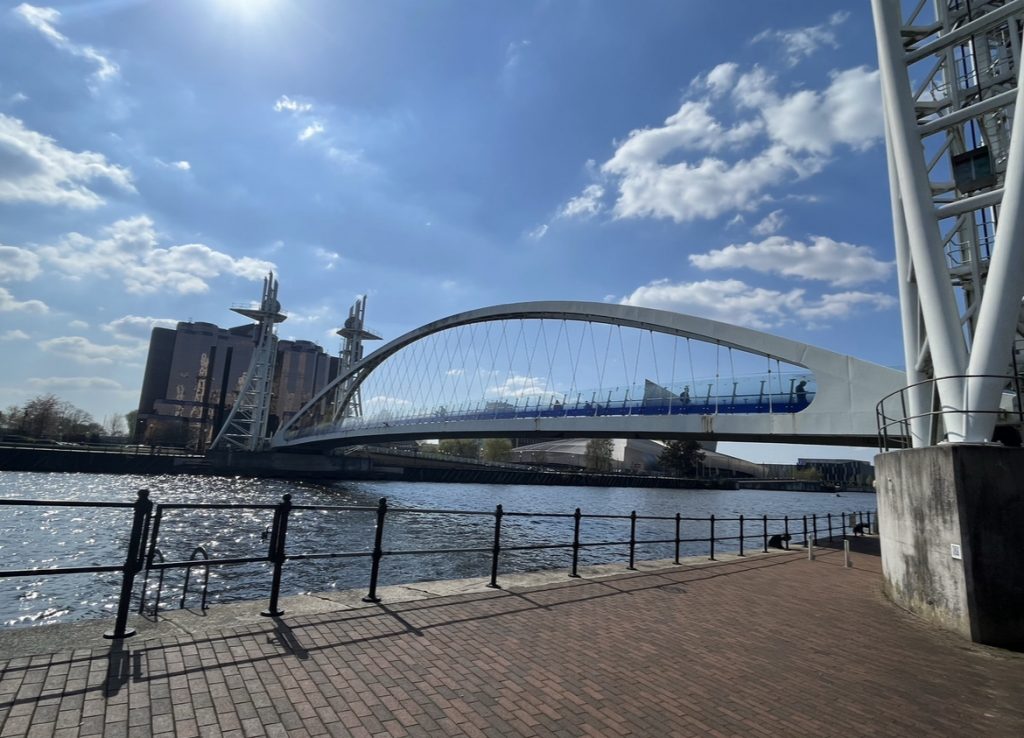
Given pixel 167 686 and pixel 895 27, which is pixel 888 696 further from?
pixel 895 27

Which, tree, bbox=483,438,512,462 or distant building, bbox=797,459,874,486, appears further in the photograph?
distant building, bbox=797,459,874,486

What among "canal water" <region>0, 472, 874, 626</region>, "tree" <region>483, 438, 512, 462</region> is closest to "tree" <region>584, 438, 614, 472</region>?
"tree" <region>483, 438, 512, 462</region>

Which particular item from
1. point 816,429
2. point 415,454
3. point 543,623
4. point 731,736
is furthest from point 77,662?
point 415,454

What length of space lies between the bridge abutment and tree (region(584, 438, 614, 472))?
4568 inches

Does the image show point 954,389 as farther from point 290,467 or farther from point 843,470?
point 843,470

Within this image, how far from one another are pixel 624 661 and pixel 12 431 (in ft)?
319

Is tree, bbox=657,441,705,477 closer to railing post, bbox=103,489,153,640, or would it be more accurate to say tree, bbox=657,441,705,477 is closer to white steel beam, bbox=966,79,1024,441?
white steel beam, bbox=966,79,1024,441

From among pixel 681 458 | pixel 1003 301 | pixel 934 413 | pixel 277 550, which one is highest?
pixel 1003 301

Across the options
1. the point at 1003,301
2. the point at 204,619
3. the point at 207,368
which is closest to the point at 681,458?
the point at 207,368

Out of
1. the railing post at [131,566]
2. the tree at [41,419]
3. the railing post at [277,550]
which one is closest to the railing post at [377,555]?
the railing post at [277,550]

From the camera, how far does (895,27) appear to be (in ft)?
39.4

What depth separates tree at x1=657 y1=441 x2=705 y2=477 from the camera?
448ft

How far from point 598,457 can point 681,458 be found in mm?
26290

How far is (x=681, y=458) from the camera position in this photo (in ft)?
450
